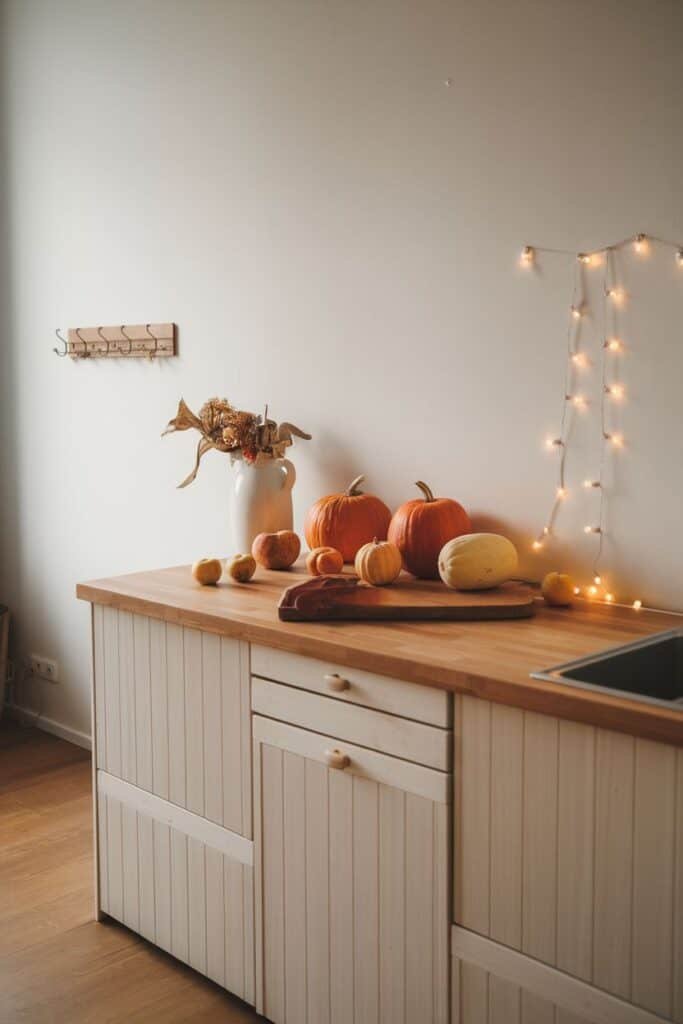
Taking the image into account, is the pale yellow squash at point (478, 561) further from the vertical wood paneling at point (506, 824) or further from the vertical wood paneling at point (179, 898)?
the vertical wood paneling at point (179, 898)

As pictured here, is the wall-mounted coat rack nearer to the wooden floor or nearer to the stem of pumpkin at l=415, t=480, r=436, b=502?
the stem of pumpkin at l=415, t=480, r=436, b=502

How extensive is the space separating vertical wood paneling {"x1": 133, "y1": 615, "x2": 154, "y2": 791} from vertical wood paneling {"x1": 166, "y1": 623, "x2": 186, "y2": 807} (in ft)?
0.25

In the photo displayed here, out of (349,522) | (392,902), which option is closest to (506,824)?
(392,902)

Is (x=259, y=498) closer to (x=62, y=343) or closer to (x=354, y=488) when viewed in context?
(x=354, y=488)

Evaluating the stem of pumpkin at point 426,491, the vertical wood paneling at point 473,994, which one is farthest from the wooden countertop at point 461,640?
the vertical wood paneling at point 473,994

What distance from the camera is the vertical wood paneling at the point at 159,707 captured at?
87.4 inches

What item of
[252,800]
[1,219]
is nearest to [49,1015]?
[252,800]

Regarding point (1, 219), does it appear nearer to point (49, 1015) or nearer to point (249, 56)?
point (249, 56)

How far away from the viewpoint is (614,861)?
145 centimetres

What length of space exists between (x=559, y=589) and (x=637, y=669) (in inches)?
12.8

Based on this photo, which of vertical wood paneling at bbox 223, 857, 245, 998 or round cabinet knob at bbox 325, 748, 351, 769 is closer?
round cabinet knob at bbox 325, 748, 351, 769

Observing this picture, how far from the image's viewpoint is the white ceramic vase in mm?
2586

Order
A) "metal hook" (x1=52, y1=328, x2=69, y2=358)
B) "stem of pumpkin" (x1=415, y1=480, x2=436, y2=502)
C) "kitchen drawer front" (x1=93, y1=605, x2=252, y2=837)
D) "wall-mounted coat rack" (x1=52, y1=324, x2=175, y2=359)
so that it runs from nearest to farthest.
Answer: "kitchen drawer front" (x1=93, y1=605, x2=252, y2=837) → "stem of pumpkin" (x1=415, y1=480, x2=436, y2=502) → "wall-mounted coat rack" (x1=52, y1=324, x2=175, y2=359) → "metal hook" (x1=52, y1=328, x2=69, y2=358)

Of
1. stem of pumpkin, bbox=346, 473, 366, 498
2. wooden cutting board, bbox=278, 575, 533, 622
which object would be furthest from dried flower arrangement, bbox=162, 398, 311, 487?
wooden cutting board, bbox=278, 575, 533, 622
